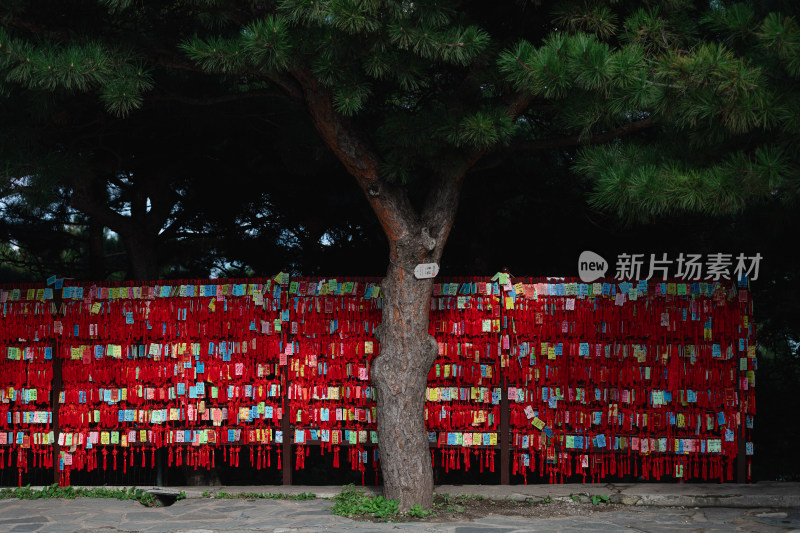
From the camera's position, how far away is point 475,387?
7.45 meters

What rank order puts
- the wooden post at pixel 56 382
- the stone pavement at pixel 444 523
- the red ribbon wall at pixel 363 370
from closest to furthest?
the stone pavement at pixel 444 523
the red ribbon wall at pixel 363 370
the wooden post at pixel 56 382

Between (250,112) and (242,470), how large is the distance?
22.4 ft

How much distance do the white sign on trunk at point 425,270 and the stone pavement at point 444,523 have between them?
6.52ft

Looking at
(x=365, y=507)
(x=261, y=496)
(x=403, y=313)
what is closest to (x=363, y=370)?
(x=403, y=313)

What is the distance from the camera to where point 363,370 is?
7.48 m

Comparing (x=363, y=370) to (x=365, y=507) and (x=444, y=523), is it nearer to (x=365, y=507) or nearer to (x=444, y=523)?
(x=365, y=507)

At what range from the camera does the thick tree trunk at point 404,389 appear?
6512 millimetres

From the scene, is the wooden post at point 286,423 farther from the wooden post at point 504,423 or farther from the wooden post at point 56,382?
the wooden post at point 56,382

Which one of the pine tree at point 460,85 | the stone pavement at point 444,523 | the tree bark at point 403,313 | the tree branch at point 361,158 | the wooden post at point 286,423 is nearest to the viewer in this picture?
the pine tree at point 460,85

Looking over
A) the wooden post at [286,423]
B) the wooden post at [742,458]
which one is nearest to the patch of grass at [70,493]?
the wooden post at [286,423]

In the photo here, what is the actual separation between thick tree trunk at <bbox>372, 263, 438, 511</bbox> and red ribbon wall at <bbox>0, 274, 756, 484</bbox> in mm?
857

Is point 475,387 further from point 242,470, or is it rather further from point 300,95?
point 242,470

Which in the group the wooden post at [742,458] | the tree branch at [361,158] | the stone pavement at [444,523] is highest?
the tree branch at [361,158]

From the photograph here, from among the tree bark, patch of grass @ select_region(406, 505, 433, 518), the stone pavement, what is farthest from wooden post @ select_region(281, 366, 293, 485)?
patch of grass @ select_region(406, 505, 433, 518)
